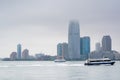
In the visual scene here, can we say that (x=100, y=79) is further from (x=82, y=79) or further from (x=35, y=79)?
(x=35, y=79)

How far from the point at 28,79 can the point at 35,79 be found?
233 centimetres

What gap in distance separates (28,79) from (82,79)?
1773cm

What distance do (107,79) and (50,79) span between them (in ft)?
61.8

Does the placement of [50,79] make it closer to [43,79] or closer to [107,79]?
[43,79]

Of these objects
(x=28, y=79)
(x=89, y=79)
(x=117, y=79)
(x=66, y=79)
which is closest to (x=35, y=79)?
(x=28, y=79)

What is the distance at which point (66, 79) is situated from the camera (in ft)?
392

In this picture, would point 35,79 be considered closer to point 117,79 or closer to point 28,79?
point 28,79

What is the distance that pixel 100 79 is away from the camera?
117m

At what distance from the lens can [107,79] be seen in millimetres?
117062

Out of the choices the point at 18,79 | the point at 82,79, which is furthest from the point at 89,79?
the point at 18,79

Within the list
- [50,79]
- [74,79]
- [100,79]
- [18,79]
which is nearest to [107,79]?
[100,79]

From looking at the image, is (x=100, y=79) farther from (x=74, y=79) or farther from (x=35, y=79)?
(x=35, y=79)

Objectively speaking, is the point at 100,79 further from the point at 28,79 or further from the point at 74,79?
the point at 28,79

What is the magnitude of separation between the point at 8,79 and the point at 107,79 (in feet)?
107
